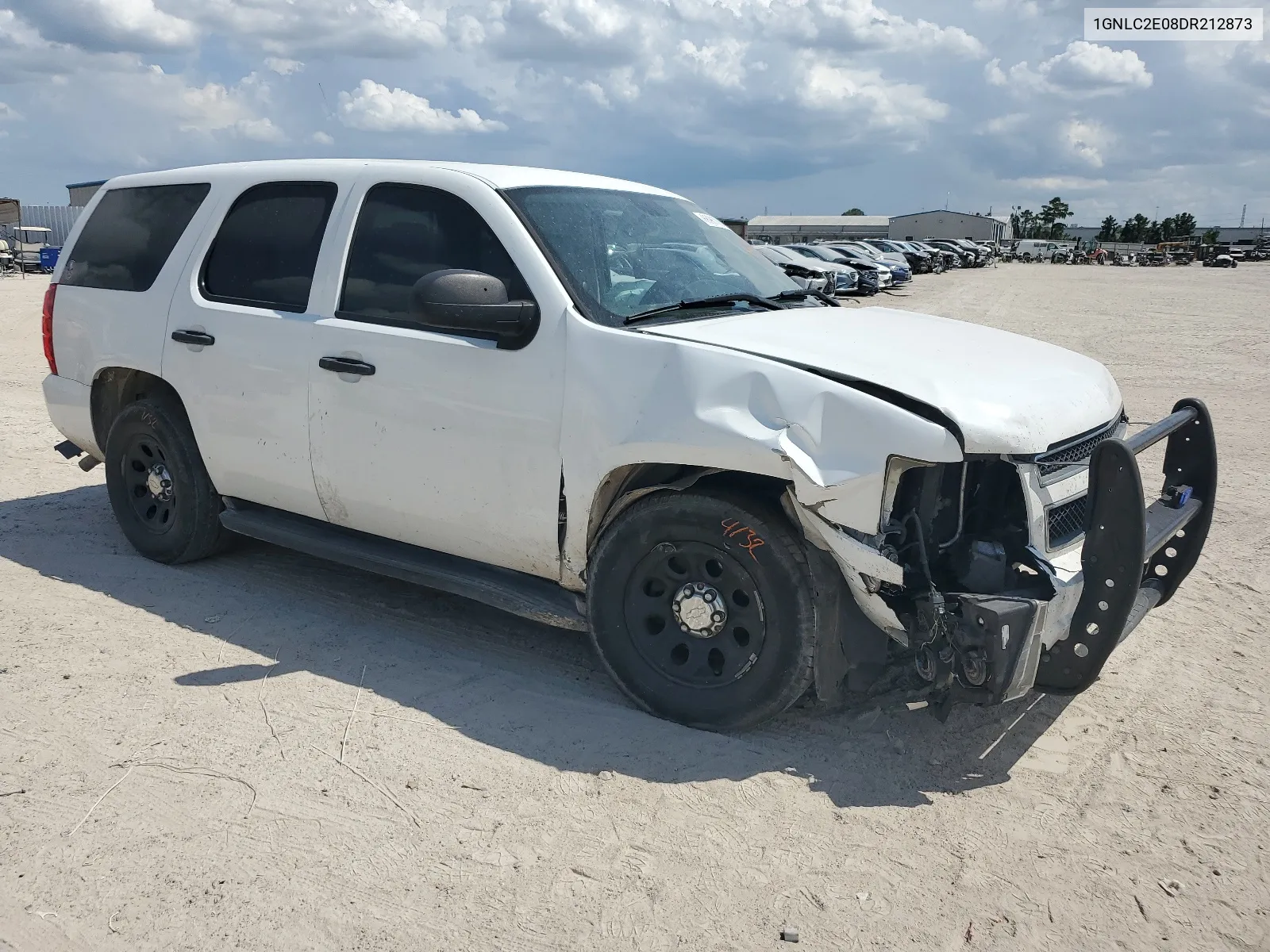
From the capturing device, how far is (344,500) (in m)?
4.60

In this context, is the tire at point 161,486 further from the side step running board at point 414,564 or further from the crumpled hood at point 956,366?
the crumpled hood at point 956,366

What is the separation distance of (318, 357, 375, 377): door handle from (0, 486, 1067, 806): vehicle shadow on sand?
1.23 metres

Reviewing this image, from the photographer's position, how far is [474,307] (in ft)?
12.4

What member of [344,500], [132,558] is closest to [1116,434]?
[344,500]

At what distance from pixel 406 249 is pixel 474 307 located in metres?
0.82

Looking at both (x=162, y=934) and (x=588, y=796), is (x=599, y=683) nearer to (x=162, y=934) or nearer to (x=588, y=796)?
(x=588, y=796)

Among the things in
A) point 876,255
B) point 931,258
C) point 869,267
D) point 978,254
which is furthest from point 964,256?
point 869,267

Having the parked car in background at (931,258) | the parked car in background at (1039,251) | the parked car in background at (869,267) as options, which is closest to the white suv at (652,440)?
the parked car in background at (869,267)

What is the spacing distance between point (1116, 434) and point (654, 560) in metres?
1.88

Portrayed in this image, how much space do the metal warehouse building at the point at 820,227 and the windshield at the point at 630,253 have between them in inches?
4076

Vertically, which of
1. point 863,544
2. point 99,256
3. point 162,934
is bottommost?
point 162,934

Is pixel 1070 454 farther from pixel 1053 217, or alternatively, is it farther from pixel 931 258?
pixel 1053 217

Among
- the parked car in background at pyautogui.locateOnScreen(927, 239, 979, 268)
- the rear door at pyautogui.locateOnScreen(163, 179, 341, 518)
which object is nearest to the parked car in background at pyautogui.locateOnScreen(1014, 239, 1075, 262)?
the parked car in background at pyautogui.locateOnScreen(927, 239, 979, 268)

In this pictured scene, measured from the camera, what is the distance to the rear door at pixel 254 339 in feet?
15.3
